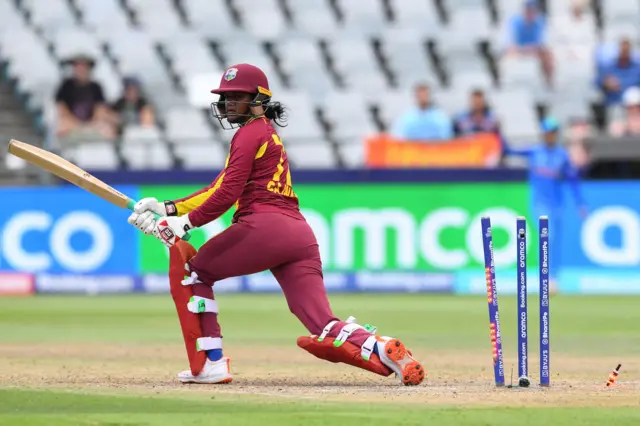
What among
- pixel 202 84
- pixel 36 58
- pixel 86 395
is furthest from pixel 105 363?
pixel 36 58

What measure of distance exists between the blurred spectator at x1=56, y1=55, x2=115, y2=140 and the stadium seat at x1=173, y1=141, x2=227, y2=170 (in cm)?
95

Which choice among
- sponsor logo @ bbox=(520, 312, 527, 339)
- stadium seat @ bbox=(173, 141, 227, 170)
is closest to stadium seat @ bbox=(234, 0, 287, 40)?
stadium seat @ bbox=(173, 141, 227, 170)

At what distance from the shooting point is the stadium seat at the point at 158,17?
70.3ft

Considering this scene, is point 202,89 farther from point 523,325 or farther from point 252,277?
point 523,325

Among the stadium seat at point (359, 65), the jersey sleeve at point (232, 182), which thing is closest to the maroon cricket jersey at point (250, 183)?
the jersey sleeve at point (232, 182)

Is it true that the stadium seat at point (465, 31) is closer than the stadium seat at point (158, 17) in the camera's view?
Yes

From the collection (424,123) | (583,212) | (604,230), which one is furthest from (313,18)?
(604,230)

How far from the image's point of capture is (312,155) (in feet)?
A: 61.1

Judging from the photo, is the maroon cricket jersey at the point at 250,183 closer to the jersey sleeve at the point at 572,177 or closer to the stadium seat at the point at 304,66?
the jersey sleeve at the point at 572,177

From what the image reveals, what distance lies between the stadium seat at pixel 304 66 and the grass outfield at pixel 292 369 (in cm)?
539

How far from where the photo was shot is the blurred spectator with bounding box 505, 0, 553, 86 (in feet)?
65.4

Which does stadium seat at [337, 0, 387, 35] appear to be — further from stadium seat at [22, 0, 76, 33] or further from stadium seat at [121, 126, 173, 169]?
stadium seat at [22, 0, 76, 33]

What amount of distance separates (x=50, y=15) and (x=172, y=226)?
14.5 metres

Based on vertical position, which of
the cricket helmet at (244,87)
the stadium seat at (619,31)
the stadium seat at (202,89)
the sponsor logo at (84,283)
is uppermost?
the stadium seat at (619,31)
